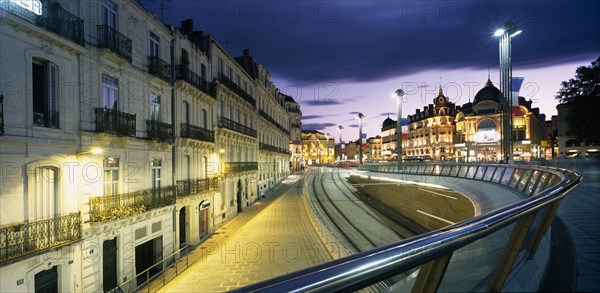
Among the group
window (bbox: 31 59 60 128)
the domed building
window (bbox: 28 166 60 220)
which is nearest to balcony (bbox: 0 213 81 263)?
window (bbox: 28 166 60 220)

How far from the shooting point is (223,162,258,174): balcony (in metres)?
28.2

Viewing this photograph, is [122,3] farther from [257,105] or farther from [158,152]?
[257,105]

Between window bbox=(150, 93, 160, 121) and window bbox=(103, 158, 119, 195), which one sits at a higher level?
window bbox=(150, 93, 160, 121)

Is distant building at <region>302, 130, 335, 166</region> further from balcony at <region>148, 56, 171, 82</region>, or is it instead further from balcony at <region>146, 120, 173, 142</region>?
balcony at <region>146, 120, 173, 142</region>

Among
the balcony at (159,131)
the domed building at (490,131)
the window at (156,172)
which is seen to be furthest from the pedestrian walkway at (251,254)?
the domed building at (490,131)

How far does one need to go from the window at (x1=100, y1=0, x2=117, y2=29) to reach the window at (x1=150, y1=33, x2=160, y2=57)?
10.7ft

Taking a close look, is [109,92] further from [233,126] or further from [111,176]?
[233,126]

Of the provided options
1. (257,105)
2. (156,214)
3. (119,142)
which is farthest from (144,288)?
(257,105)

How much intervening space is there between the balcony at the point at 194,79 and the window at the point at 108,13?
221 inches

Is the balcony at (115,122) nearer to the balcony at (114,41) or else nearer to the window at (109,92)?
the window at (109,92)

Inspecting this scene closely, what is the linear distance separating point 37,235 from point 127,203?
14.0 ft

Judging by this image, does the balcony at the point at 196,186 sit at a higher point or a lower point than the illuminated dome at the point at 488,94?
lower

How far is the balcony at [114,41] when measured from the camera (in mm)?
13320

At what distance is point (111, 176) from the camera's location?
14.1 metres
